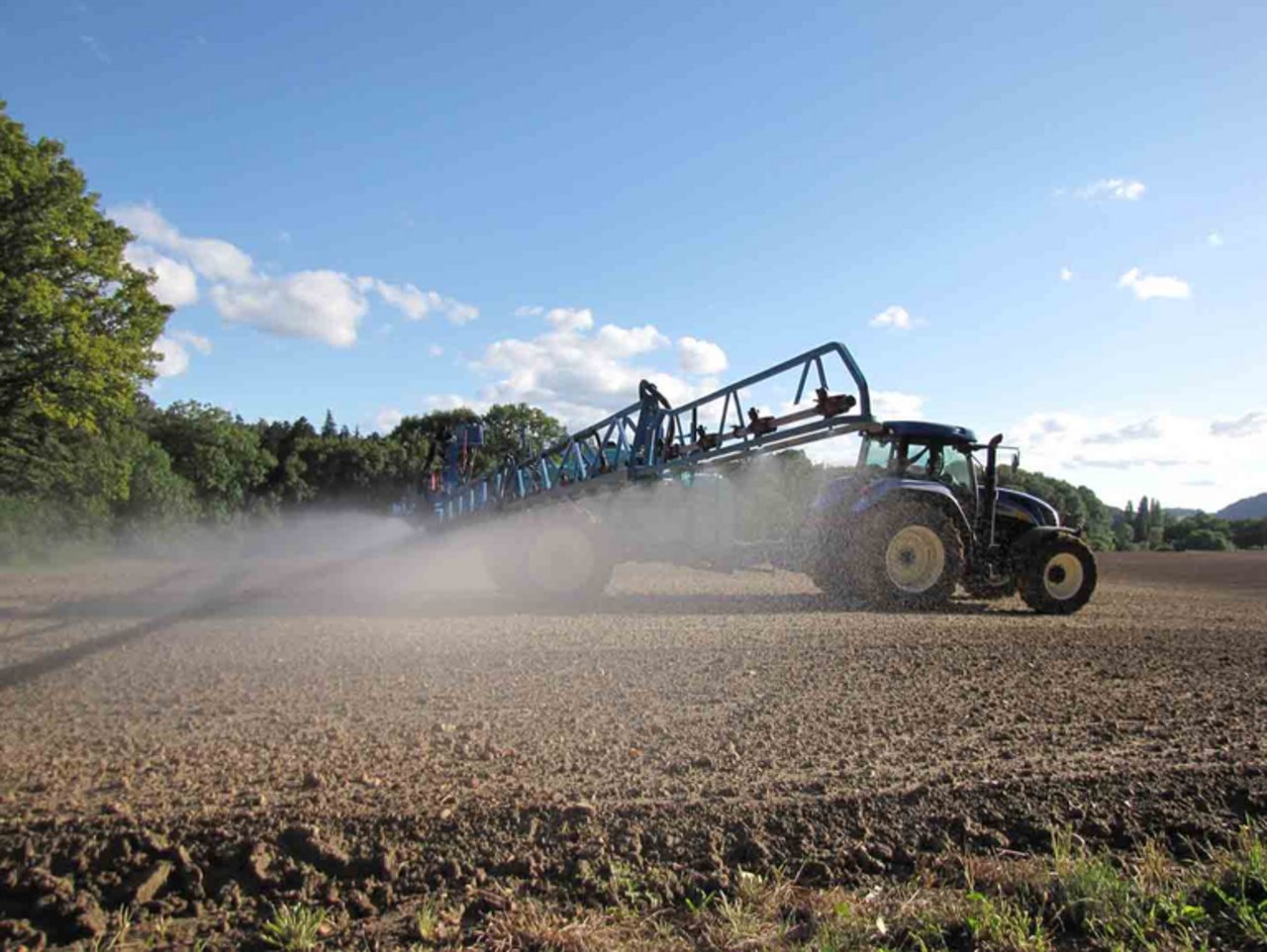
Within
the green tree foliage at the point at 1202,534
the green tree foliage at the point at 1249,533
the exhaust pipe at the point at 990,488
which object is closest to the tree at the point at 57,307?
the exhaust pipe at the point at 990,488

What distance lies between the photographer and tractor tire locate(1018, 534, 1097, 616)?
1182 cm

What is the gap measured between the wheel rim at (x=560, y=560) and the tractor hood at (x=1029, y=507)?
236 inches

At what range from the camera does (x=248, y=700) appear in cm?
561

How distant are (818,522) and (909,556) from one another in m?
1.25

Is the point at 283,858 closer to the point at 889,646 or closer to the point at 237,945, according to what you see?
the point at 237,945

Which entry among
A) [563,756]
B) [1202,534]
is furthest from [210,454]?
[1202,534]

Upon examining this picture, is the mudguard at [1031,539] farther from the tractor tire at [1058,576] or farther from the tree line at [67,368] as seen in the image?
the tree line at [67,368]

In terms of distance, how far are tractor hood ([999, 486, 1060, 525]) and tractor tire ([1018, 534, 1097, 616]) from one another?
727 mm

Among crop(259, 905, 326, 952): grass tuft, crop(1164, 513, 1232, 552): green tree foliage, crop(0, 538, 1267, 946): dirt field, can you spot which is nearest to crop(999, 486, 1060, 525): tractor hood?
crop(0, 538, 1267, 946): dirt field

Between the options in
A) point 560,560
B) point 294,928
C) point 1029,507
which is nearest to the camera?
point 294,928

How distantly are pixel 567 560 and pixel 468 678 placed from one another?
6.09m

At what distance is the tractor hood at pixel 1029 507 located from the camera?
1266 cm

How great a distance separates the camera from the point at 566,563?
12375 mm

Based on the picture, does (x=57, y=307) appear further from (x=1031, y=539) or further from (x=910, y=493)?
(x=1031, y=539)
